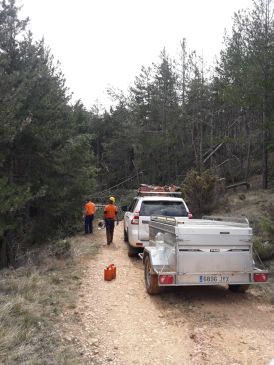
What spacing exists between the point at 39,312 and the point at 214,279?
3351mm

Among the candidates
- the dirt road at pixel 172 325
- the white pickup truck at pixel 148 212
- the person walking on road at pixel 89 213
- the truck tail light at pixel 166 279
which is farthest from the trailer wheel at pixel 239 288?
the person walking on road at pixel 89 213

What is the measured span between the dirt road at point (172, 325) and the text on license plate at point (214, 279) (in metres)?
0.50

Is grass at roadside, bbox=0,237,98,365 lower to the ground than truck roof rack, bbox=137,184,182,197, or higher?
lower

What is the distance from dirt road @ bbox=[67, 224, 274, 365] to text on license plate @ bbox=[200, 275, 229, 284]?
0.50 meters

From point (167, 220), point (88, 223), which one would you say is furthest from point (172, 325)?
point (88, 223)

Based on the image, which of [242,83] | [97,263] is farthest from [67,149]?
[242,83]

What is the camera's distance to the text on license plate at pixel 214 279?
8.24 metres

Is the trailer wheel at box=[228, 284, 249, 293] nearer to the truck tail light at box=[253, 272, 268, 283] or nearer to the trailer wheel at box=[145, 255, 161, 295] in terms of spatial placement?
the truck tail light at box=[253, 272, 268, 283]

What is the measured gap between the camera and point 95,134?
3219cm

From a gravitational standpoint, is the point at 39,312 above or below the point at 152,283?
below

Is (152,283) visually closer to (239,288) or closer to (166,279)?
(166,279)

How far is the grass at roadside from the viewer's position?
5691mm

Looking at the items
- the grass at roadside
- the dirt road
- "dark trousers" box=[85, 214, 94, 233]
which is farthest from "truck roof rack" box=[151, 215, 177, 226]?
"dark trousers" box=[85, 214, 94, 233]

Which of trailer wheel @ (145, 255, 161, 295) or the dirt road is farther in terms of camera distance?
trailer wheel @ (145, 255, 161, 295)
